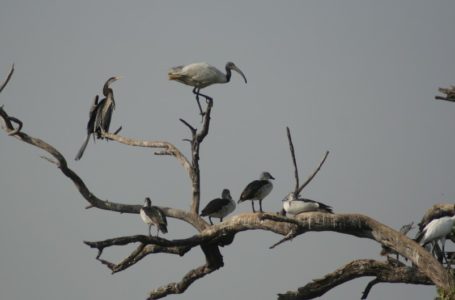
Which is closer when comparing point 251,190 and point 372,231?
point 372,231

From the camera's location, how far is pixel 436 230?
16.2 m

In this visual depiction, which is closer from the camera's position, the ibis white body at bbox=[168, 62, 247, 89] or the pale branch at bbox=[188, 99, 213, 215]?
the pale branch at bbox=[188, 99, 213, 215]

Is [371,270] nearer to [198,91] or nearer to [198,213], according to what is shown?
[198,213]

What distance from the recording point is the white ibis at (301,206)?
1584 cm

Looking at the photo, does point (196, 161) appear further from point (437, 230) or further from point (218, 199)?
point (437, 230)

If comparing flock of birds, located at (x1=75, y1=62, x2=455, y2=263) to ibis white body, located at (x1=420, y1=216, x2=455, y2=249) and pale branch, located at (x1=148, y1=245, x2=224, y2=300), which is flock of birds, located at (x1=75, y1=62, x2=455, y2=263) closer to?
ibis white body, located at (x1=420, y1=216, x2=455, y2=249)

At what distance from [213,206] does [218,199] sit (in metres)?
0.37

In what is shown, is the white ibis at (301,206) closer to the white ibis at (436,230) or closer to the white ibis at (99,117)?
the white ibis at (436,230)

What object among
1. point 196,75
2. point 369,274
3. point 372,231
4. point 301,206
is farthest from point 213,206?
point 372,231

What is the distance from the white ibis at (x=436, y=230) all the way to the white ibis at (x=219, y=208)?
3.42 meters

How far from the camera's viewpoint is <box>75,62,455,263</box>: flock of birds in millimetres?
16281

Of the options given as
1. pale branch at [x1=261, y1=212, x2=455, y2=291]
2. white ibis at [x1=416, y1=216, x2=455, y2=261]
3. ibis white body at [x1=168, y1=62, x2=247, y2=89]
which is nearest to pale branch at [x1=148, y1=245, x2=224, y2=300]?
pale branch at [x1=261, y1=212, x2=455, y2=291]

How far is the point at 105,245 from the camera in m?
14.2

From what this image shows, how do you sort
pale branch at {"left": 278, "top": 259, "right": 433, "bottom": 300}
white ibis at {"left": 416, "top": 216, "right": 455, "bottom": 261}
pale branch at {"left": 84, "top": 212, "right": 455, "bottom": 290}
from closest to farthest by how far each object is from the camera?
1. pale branch at {"left": 84, "top": 212, "right": 455, "bottom": 290}
2. pale branch at {"left": 278, "top": 259, "right": 433, "bottom": 300}
3. white ibis at {"left": 416, "top": 216, "right": 455, "bottom": 261}
